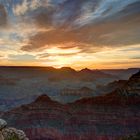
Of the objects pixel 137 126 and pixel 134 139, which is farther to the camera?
pixel 137 126

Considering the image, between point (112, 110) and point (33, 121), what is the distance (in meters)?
39.3

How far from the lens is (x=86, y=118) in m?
139

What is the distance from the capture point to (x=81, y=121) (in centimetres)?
13588

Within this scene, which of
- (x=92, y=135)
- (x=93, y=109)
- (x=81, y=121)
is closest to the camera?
(x=92, y=135)

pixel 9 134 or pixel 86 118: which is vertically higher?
pixel 9 134

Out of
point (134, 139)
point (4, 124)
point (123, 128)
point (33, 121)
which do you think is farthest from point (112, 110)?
point (4, 124)

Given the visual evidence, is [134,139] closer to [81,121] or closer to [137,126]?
[137,126]

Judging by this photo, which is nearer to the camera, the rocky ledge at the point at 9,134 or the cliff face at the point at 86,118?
the rocky ledge at the point at 9,134

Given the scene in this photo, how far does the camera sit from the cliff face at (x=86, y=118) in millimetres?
124312

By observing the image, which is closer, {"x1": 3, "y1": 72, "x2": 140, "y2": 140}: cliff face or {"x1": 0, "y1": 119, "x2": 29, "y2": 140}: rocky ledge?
{"x1": 0, "y1": 119, "x2": 29, "y2": 140}: rocky ledge

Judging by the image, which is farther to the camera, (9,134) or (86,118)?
(86,118)

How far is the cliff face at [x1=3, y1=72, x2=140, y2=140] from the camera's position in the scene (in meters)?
124

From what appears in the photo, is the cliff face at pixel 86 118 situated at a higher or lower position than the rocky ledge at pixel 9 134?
lower

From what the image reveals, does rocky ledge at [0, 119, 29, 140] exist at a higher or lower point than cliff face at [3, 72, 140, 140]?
higher
